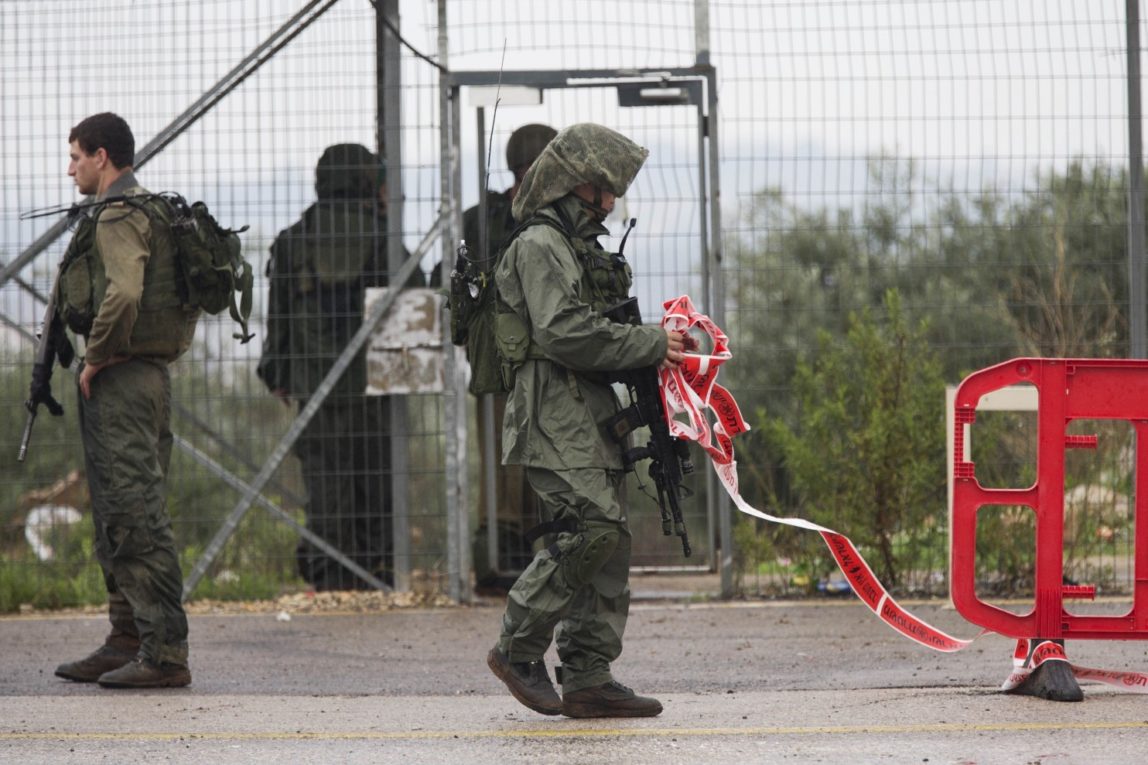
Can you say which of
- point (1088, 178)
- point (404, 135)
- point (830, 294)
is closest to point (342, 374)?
point (404, 135)

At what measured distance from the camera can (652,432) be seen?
18.3 feet

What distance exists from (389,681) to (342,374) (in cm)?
257

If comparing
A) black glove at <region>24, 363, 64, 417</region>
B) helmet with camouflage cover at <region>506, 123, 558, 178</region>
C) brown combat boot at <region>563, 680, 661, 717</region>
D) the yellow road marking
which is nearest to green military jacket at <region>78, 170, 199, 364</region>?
black glove at <region>24, 363, 64, 417</region>

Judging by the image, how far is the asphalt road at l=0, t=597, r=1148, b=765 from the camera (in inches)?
195

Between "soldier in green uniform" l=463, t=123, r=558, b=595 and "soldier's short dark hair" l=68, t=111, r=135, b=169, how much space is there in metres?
2.64

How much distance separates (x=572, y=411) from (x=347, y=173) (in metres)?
3.97

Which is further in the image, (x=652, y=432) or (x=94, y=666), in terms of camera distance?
(x=94, y=666)

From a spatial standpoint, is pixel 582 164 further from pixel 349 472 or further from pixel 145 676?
pixel 349 472

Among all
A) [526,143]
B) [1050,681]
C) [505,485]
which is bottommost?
[1050,681]

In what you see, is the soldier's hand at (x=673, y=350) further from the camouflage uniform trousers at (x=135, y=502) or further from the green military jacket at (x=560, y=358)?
the camouflage uniform trousers at (x=135, y=502)

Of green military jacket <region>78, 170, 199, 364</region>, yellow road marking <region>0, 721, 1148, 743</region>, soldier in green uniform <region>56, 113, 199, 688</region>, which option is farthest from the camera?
soldier in green uniform <region>56, 113, 199, 688</region>

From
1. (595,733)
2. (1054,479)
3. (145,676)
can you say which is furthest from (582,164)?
(145,676)

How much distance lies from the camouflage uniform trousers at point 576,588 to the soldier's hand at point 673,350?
0.40m

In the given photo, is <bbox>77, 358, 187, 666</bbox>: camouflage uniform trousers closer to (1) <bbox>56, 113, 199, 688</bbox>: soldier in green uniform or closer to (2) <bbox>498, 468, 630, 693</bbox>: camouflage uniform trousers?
(1) <bbox>56, 113, 199, 688</bbox>: soldier in green uniform
